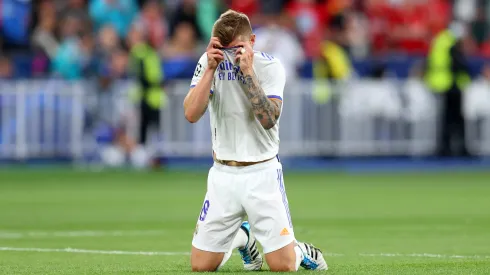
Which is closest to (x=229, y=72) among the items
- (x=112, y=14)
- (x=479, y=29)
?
(x=112, y=14)

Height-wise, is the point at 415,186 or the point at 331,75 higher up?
the point at 331,75

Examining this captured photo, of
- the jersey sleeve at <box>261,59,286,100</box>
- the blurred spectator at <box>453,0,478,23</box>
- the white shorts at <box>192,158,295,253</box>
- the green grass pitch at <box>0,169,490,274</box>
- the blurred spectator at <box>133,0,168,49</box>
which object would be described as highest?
the blurred spectator at <box>453,0,478,23</box>

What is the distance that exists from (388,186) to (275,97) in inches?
463

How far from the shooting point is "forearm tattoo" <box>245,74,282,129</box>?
946 cm

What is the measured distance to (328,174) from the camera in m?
24.5

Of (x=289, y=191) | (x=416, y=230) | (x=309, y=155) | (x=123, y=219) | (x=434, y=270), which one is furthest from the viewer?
(x=309, y=155)

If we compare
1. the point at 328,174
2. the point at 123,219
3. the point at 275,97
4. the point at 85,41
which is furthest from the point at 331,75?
the point at 275,97

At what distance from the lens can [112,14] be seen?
1090 inches

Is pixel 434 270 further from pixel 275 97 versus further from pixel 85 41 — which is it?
pixel 85 41

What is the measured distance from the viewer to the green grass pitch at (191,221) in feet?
34.5

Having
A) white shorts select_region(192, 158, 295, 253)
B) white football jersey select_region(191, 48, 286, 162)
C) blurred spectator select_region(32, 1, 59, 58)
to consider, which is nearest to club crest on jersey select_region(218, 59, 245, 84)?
white football jersey select_region(191, 48, 286, 162)

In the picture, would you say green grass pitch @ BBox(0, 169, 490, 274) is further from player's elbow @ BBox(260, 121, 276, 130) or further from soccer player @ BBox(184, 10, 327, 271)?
player's elbow @ BBox(260, 121, 276, 130)

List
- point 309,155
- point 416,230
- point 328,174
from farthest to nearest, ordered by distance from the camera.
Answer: point 309,155 → point 328,174 → point 416,230

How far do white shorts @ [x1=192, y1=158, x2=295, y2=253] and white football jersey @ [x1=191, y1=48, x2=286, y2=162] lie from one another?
0.39ft
